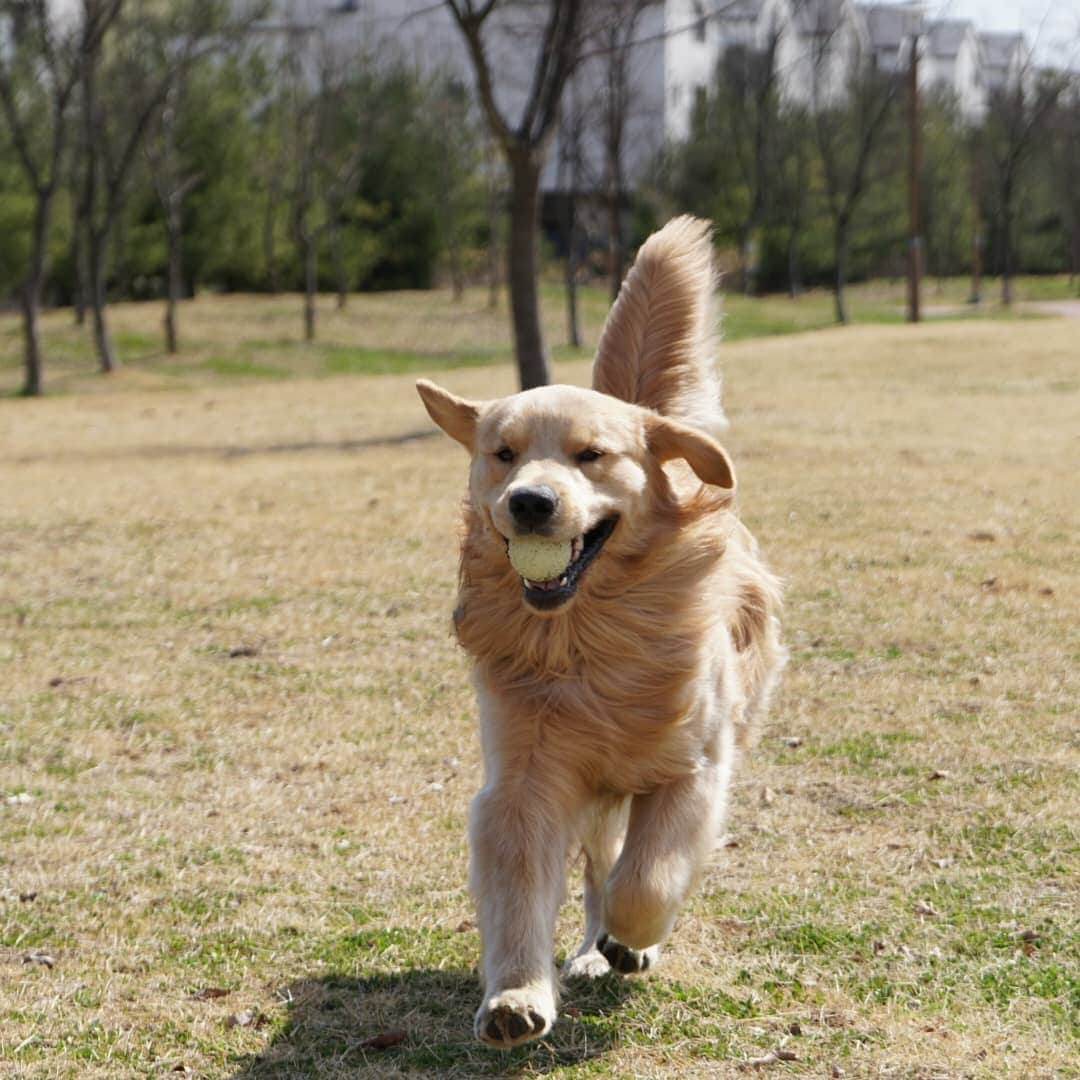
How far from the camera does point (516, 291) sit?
584 inches

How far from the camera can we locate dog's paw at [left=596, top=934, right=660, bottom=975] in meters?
3.60

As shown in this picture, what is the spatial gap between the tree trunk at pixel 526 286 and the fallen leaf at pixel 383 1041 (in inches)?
458

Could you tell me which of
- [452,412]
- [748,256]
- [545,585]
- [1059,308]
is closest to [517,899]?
[545,585]

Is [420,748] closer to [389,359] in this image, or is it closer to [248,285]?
[389,359]

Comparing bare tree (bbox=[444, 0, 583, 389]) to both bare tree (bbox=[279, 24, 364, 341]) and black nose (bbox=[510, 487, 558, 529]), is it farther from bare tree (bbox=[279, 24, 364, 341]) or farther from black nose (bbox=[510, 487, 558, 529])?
bare tree (bbox=[279, 24, 364, 341])

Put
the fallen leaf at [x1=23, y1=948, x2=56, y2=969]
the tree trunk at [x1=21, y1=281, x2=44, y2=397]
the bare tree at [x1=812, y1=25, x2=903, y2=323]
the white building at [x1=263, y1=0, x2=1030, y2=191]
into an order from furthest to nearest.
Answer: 1. the bare tree at [x1=812, y1=25, x2=903, y2=323]
2. the white building at [x1=263, y1=0, x2=1030, y2=191]
3. the tree trunk at [x1=21, y1=281, x2=44, y2=397]
4. the fallen leaf at [x1=23, y1=948, x2=56, y2=969]

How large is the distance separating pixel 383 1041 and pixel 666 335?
87.8 inches

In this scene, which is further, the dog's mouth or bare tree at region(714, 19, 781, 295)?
bare tree at region(714, 19, 781, 295)

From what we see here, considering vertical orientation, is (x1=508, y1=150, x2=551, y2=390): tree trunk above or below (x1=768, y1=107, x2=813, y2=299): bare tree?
below

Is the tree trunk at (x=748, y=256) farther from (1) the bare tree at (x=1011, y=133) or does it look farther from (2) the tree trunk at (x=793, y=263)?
(1) the bare tree at (x=1011, y=133)

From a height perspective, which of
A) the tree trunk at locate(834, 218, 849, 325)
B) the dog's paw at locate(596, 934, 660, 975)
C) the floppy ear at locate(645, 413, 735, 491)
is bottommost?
the dog's paw at locate(596, 934, 660, 975)

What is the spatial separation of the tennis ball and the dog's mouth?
0.02m

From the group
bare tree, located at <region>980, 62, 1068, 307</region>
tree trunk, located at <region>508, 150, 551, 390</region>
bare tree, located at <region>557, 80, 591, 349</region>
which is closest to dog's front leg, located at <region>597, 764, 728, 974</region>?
tree trunk, located at <region>508, 150, 551, 390</region>

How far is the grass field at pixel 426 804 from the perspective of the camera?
3355 mm
